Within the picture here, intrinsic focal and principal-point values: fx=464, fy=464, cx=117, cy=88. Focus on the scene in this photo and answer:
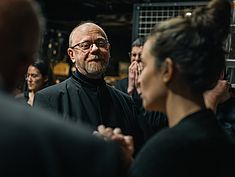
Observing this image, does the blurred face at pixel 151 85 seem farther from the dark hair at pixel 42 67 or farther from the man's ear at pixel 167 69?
the dark hair at pixel 42 67

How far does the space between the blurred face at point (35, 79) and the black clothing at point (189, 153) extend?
2.36 meters

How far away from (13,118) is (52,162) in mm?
98

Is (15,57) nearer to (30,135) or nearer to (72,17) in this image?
(30,135)

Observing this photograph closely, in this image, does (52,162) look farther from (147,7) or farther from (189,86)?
(147,7)

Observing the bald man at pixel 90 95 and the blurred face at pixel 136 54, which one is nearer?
the bald man at pixel 90 95

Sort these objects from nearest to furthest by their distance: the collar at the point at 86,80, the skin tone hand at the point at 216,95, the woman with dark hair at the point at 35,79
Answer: the skin tone hand at the point at 216,95, the collar at the point at 86,80, the woman with dark hair at the point at 35,79

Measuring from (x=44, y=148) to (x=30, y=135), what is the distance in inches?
1.2


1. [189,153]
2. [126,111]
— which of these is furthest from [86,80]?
[189,153]

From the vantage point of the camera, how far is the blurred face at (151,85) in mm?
1192

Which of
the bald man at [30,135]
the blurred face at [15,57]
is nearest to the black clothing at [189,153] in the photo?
the bald man at [30,135]

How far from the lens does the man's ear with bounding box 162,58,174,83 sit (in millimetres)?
1162

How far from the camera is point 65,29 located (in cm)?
561

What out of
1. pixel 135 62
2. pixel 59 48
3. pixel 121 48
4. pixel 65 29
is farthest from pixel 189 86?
pixel 121 48

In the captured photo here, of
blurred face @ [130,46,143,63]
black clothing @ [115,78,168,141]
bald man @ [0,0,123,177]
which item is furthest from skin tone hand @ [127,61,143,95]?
bald man @ [0,0,123,177]
